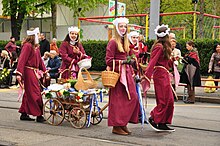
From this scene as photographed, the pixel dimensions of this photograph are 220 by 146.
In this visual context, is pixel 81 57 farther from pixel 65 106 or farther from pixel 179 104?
pixel 179 104

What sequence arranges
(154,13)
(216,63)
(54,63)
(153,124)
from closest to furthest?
(153,124)
(216,63)
(54,63)
(154,13)

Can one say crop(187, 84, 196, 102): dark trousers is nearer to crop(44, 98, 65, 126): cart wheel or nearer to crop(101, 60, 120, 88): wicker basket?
crop(44, 98, 65, 126): cart wheel

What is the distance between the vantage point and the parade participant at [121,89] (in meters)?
7.77

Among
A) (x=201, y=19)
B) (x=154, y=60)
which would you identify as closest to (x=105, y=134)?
(x=154, y=60)

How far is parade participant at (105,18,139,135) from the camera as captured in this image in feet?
25.5

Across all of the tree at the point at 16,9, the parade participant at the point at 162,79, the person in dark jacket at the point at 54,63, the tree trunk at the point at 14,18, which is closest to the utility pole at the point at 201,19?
the person in dark jacket at the point at 54,63

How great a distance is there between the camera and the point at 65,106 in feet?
28.6

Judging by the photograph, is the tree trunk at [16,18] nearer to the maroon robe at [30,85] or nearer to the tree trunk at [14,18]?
the tree trunk at [14,18]

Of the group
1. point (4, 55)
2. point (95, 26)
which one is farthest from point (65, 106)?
point (95, 26)

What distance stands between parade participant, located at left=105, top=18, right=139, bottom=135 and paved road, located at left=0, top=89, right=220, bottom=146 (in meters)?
0.28

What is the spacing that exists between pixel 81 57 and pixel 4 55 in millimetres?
7904

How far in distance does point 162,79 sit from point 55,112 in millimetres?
2361

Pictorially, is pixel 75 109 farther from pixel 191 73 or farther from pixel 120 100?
pixel 191 73

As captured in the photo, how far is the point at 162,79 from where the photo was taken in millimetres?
8062
